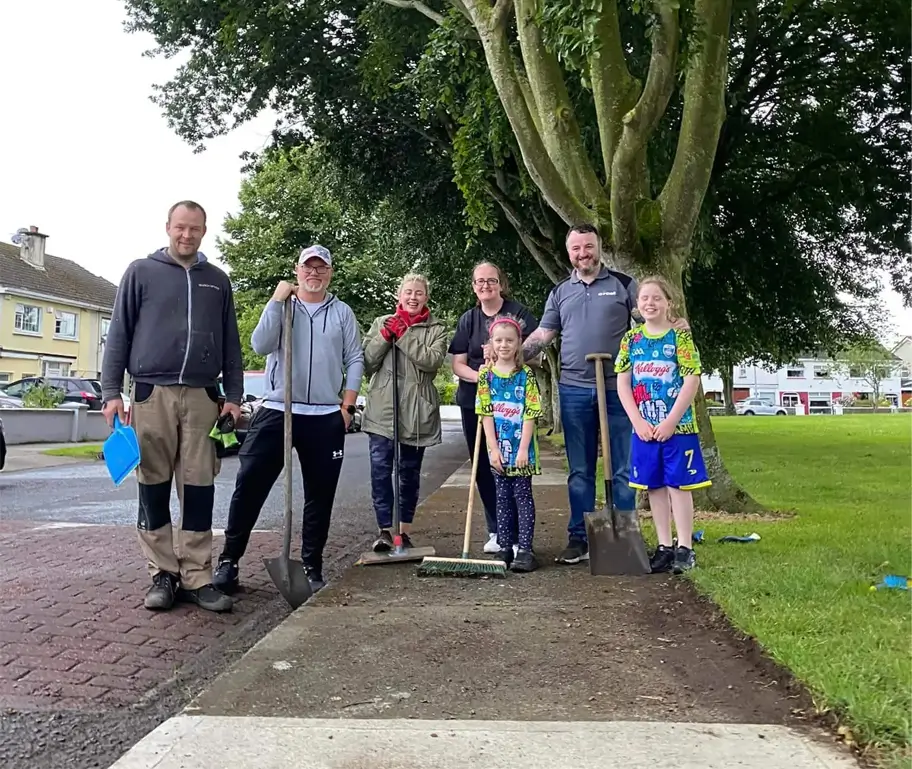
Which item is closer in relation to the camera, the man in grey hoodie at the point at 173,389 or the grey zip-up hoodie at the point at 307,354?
the man in grey hoodie at the point at 173,389

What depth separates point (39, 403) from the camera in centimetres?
2298

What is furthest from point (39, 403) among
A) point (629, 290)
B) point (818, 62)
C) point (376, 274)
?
point (629, 290)

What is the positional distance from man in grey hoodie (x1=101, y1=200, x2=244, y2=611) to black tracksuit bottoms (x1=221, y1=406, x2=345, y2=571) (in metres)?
0.26

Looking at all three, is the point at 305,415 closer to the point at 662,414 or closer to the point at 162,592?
the point at 162,592

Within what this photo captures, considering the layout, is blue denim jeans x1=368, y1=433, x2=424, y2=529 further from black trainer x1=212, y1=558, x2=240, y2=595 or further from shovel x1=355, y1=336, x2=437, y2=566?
black trainer x1=212, y1=558, x2=240, y2=595

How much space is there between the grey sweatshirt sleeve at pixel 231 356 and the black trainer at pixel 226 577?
992mm

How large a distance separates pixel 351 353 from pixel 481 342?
0.96m

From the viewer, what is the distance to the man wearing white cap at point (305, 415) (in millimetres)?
5180

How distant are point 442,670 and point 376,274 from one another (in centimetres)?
3221

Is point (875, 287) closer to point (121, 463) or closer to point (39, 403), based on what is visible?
point (121, 463)

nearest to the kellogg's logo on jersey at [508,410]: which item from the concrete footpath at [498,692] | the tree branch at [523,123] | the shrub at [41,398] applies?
the concrete footpath at [498,692]

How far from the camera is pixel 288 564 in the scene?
4953 mm

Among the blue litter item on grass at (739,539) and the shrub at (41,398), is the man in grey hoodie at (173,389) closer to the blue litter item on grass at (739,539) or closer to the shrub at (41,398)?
the blue litter item on grass at (739,539)

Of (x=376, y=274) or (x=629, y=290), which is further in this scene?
(x=376, y=274)
